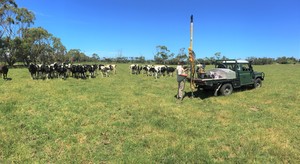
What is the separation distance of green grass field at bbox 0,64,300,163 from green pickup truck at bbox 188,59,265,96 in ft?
4.51

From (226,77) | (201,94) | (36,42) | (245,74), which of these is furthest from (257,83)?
(36,42)

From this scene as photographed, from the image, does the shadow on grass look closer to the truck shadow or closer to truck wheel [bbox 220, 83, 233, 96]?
the truck shadow

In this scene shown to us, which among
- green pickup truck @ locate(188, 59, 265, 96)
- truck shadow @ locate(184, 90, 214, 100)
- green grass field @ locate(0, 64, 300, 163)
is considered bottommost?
green grass field @ locate(0, 64, 300, 163)

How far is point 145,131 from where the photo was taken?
640 centimetres

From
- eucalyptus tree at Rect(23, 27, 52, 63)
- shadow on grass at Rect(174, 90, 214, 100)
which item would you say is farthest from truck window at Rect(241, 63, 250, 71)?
eucalyptus tree at Rect(23, 27, 52, 63)

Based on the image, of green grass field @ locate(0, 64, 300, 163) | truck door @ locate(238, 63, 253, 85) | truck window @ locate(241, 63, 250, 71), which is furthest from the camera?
truck window @ locate(241, 63, 250, 71)

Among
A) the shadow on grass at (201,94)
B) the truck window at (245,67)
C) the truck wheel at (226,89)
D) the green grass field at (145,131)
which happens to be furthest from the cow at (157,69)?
the green grass field at (145,131)

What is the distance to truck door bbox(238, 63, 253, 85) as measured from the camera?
12.5 metres

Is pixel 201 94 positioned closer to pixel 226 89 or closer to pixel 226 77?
pixel 226 89

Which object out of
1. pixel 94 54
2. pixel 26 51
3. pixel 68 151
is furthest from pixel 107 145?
pixel 94 54

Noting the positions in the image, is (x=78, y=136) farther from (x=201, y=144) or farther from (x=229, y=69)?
(x=229, y=69)

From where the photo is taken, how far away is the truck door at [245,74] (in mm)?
12502

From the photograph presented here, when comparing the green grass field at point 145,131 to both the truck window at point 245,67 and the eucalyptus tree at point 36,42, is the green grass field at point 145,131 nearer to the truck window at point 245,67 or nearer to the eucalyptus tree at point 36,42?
the truck window at point 245,67

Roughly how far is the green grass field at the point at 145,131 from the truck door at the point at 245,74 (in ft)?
8.60
